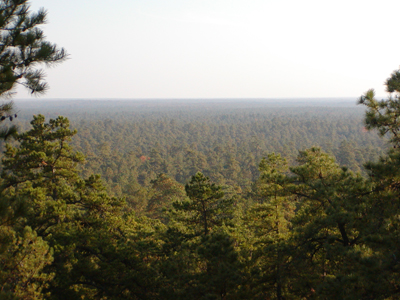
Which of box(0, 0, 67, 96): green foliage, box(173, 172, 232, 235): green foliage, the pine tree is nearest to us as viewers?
box(0, 0, 67, 96): green foliage

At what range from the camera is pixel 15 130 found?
5840 millimetres

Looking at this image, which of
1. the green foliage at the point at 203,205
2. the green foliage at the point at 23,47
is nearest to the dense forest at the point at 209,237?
the green foliage at the point at 203,205

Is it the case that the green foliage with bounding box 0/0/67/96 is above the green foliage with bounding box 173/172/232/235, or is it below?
above

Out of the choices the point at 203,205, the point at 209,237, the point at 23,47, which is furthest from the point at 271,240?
the point at 23,47

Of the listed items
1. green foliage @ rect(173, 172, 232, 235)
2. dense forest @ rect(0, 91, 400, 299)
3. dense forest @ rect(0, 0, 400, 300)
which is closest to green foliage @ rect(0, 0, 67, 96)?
dense forest @ rect(0, 0, 400, 300)

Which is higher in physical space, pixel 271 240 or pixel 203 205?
pixel 203 205

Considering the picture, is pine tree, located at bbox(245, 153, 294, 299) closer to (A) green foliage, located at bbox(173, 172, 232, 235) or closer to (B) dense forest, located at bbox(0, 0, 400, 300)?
(B) dense forest, located at bbox(0, 0, 400, 300)

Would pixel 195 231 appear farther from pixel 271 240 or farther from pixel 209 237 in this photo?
pixel 271 240

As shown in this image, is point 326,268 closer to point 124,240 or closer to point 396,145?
point 396,145

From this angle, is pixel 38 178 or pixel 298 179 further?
pixel 38 178

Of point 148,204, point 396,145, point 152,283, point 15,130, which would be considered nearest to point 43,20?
point 15,130

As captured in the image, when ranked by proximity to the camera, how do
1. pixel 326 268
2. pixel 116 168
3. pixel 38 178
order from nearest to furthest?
pixel 326 268 → pixel 38 178 → pixel 116 168

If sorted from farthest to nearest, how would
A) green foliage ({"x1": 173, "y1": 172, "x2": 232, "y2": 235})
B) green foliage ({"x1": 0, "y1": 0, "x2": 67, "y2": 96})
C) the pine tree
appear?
green foliage ({"x1": 173, "y1": 172, "x2": 232, "y2": 235})
the pine tree
green foliage ({"x1": 0, "y1": 0, "x2": 67, "y2": 96})

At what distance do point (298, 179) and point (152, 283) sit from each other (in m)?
5.65
